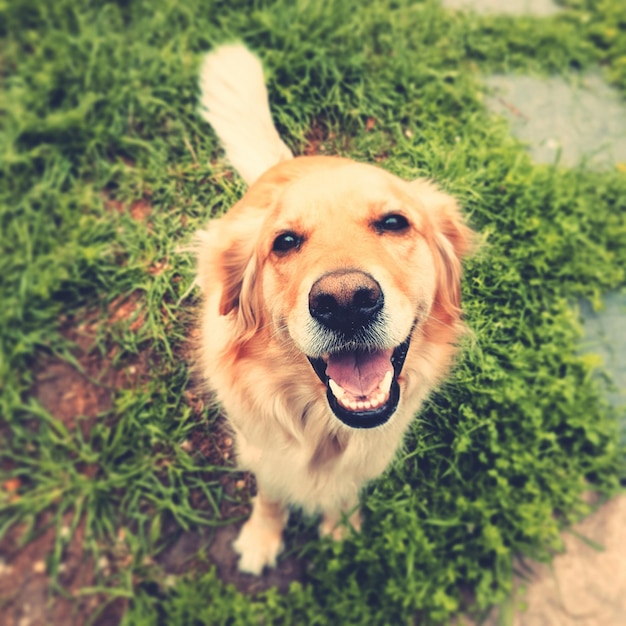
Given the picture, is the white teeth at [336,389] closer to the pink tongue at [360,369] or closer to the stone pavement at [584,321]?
the pink tongue at [360,369]

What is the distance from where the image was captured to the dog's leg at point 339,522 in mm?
2809

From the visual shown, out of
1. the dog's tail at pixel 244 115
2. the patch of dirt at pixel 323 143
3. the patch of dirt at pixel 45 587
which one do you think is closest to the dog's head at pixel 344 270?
the dog's tail at pixel 244 115

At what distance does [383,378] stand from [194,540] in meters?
1.72

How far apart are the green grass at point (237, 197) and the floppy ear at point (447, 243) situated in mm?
413

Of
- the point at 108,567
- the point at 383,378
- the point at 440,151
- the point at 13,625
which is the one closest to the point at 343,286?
the point at 383,378

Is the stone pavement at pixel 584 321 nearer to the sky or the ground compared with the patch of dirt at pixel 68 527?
nearer to the sky

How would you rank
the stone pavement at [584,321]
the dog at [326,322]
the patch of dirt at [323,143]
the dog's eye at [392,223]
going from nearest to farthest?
the dog at [326,322]
the dog's eye at [392,223]
the stone pavement at [584,321]
the patch of dirt at [323,143]

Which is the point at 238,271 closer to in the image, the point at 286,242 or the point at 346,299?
the point at 286,242

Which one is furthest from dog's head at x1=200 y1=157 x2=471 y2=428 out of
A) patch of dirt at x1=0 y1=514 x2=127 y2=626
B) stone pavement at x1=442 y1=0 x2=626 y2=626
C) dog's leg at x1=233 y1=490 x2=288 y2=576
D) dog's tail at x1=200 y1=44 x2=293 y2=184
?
patch of dirt at x1=0 y1=514 x2=127 y2=626

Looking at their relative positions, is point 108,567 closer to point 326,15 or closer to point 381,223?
point 381,223

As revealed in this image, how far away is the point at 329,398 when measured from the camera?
198 cm

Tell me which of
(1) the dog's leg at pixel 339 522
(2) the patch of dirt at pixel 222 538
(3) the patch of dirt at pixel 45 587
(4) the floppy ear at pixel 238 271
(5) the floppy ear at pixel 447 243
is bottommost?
(3) the patch of dirt at pixel 45 587

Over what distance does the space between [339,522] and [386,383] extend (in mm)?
1207

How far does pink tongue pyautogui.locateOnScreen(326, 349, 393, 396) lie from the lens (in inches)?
78.0
